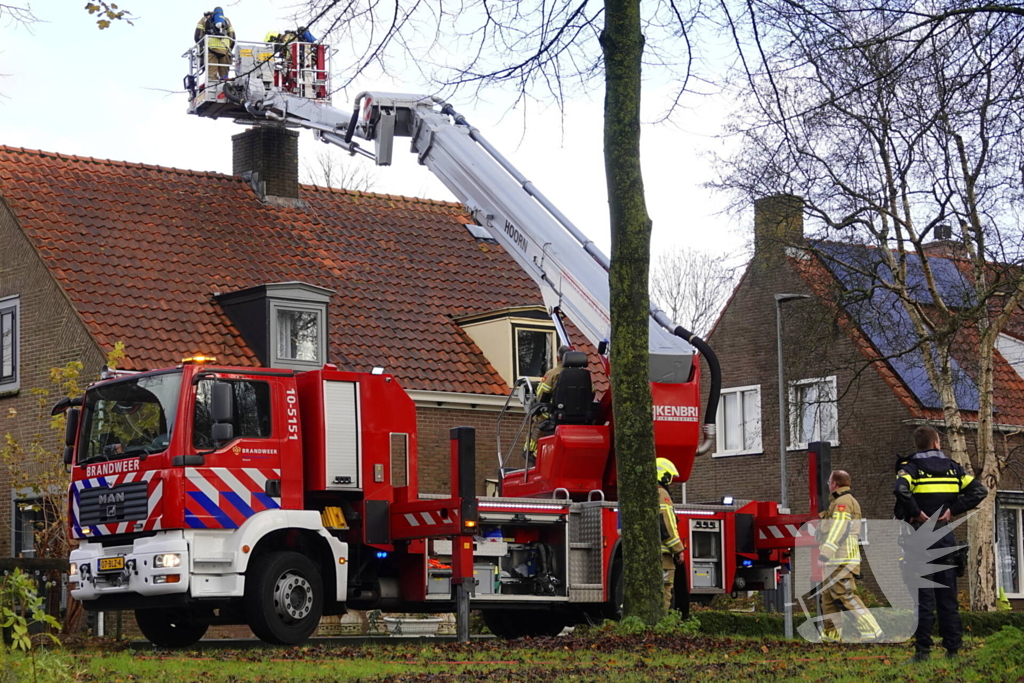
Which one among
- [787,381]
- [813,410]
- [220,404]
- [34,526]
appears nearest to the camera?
[220,404]

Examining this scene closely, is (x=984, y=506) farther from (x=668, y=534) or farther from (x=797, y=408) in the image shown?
(x=668, y=534)

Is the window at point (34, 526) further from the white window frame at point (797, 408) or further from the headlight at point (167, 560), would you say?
the white window frame at point (797, 408)

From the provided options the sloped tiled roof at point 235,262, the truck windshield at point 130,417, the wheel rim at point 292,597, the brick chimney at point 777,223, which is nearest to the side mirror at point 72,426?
the truck windshield at point 130,417

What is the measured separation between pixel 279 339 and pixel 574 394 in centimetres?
956

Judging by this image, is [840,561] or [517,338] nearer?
[840,561]

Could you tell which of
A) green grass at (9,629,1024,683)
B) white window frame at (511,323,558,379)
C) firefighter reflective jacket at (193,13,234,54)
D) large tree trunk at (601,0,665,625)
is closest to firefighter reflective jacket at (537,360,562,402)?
large tree trunk at (601,0,665,625)

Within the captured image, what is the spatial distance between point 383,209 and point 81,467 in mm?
16563

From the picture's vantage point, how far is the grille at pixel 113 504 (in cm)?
1447

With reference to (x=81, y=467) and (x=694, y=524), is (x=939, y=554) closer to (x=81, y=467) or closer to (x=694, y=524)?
(x=694, y=524)

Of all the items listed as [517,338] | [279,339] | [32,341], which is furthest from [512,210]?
[32,341]

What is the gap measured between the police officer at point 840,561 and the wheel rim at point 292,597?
16.8ft

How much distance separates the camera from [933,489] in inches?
463

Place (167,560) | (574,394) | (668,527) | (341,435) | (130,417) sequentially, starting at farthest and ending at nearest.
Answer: (574,394) < (668,527) < (341,435) < (130,417) < (167,560)

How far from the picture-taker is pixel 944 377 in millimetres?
26234
